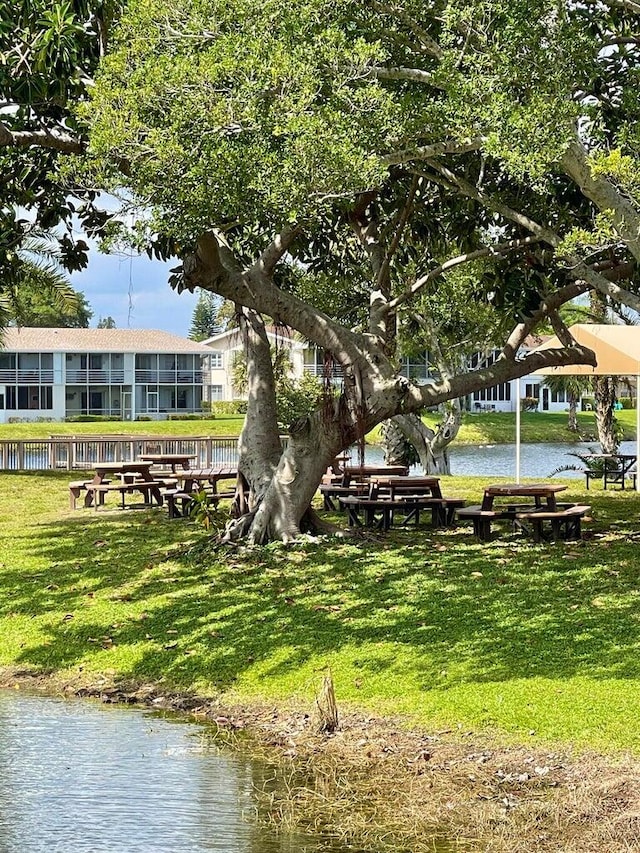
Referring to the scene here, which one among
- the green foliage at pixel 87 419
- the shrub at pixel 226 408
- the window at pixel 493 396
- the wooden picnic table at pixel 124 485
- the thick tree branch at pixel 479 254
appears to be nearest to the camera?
the thick tree branch at pixel 479 254

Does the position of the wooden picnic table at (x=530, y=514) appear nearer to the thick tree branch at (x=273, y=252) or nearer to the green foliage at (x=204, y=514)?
the green foliage at (x=204, y=514)

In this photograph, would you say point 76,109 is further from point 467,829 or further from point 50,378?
point 50,378

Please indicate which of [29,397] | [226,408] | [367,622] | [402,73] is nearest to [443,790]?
[367,622]

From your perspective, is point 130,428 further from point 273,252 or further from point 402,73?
point 402,73

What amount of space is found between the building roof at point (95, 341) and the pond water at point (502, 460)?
81.1 ft

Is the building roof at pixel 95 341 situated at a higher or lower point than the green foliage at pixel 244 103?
higher

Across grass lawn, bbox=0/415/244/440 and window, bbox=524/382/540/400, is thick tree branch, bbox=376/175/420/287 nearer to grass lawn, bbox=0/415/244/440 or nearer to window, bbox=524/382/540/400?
grass lawn, bbox=0/415/244/440

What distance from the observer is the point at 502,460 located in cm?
4662

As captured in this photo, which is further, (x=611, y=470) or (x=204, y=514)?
(x=611, y=470)

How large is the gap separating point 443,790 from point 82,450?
24.0 m

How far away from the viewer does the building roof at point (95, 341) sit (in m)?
74.7

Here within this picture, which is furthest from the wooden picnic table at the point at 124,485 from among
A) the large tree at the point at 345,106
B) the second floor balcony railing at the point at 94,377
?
the second floor balcony railing at the point at 94,377

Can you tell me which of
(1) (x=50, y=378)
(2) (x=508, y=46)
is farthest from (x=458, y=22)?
(1) (x=50, y=378)

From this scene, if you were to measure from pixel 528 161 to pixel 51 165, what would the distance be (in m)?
8.34
